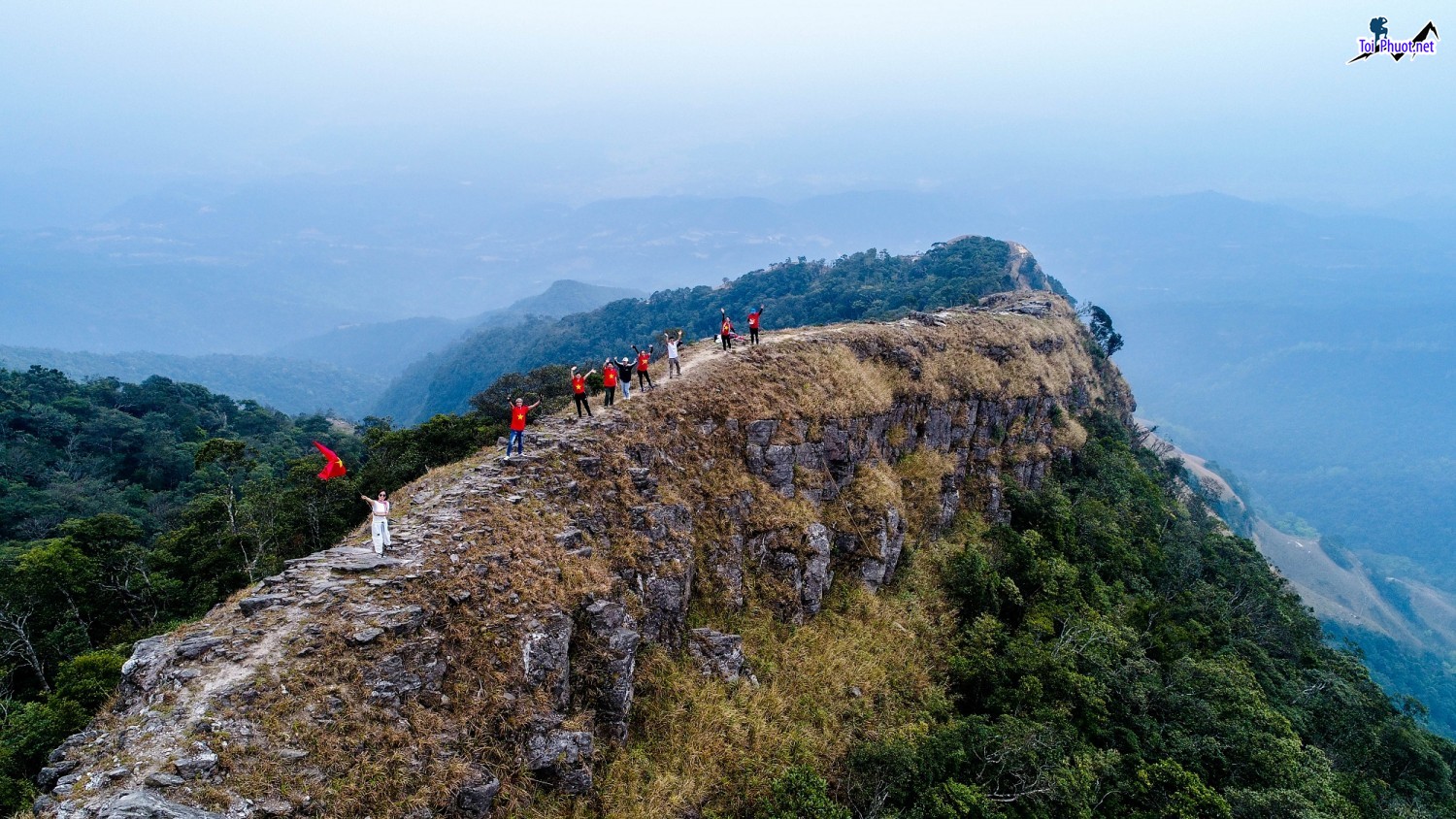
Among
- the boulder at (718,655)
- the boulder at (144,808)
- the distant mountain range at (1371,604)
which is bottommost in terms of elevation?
the distant mountain range at (1371,604)

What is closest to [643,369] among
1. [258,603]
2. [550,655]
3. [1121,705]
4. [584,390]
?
[584,390]

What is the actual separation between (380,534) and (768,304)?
138 m

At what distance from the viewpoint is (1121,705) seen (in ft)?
74.7

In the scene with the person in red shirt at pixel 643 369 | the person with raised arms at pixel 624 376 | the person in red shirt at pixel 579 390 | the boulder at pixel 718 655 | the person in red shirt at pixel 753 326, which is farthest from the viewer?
the person in red shirt at pixel 753 326

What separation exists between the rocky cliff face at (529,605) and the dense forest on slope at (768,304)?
68.1m

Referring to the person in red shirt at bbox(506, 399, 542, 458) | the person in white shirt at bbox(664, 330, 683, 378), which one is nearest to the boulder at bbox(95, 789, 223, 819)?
the person in red shirt at bbox(506, 399, 542, 458)

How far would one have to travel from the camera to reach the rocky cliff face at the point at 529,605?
10.0 m

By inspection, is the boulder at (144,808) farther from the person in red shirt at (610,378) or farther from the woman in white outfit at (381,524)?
the person in red shirt at (610,378)

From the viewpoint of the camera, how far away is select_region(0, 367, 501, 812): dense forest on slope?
17.5 m

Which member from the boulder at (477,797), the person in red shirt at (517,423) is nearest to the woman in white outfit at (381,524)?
the person in red shirt at (517,423)

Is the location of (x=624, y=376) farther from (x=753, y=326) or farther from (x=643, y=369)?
(x=753, y=326)

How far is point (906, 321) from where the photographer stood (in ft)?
129

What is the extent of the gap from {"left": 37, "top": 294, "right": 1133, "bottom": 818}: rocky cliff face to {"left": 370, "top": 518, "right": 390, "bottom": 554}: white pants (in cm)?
37

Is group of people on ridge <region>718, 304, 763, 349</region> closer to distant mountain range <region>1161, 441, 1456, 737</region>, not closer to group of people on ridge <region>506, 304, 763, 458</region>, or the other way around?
group of people on ridge <region>506, 304, 763, 458</region>
